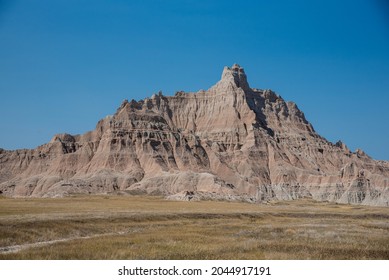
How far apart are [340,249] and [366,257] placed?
2694mm

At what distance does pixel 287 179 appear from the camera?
7515 inches

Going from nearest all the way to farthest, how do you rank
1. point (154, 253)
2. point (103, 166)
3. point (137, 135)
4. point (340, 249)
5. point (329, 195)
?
point (154, 253)
point (340, 249)
point (329, 195)
point (103, 166)
point (137, 135)

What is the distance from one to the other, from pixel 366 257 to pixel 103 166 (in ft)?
531

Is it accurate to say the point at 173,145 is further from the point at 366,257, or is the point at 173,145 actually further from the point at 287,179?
the point at 366,257

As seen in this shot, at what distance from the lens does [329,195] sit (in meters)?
170

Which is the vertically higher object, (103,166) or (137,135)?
(137,135)

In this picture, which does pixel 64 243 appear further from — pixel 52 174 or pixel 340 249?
pixel 52 174

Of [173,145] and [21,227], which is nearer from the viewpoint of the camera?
[21,227]
